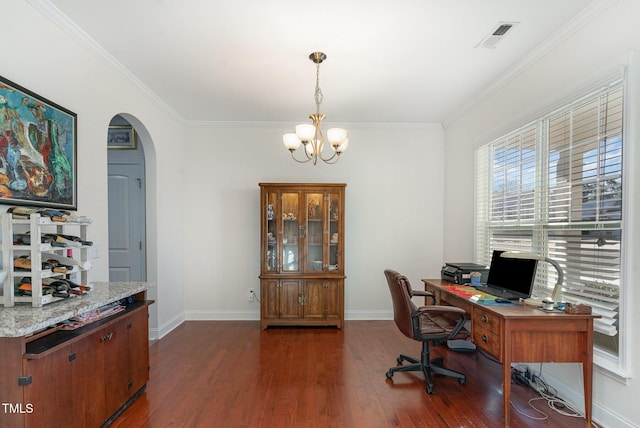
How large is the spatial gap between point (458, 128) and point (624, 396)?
10.3 ft

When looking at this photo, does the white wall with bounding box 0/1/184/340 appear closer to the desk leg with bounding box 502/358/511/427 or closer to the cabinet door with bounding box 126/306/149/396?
the cabinet door with bounding box 126/306/149/396

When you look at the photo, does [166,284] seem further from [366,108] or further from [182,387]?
[366,108]

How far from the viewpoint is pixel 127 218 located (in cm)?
418

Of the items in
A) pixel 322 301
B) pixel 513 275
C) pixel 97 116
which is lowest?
pixel 322 301

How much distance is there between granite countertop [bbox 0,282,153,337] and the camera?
1442 millimetres

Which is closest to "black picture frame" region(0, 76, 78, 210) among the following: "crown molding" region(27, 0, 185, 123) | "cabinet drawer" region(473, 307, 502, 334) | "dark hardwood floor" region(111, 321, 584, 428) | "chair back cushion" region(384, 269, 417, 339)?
"crown molding" region(27, 0, 185, 123)

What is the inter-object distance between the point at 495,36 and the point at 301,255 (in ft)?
9.91

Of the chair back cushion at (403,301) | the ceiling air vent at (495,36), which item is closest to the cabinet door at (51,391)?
the chair back cushion at (403,301)

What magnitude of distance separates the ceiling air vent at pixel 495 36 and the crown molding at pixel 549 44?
0.37 m

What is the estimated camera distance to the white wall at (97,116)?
202 cm

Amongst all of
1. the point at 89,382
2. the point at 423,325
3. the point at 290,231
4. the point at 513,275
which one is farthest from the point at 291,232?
the point at 89,382

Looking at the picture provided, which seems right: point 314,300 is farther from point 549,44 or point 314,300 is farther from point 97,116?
point 549,44

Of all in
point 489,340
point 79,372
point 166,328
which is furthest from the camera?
point 166,328

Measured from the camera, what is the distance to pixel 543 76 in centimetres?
264
